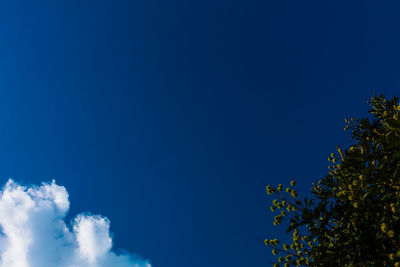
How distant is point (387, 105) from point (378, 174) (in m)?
3.96

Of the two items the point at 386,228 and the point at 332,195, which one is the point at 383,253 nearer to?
the point at 386,228

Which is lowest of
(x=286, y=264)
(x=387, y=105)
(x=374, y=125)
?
(x=286, y=264)

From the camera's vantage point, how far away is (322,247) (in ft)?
14.2

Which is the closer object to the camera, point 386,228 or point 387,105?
point 386,228

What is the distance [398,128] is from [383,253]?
228cm

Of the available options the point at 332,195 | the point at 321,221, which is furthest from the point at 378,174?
the point at 321,221

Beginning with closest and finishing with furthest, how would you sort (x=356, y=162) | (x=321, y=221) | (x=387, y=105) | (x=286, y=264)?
(x=286, y=264)
(x=321, y=221)
(x=356, y=162)
(x=387, y=105)

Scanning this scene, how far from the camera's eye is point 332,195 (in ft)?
17.6

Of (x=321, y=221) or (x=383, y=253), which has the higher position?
(x=321, y=221)

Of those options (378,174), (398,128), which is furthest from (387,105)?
(398,128)

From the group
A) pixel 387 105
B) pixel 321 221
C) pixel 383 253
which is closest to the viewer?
pixel 383 253

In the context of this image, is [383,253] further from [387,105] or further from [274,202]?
[387,105]

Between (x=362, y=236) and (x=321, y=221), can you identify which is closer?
(x=362, y=236)

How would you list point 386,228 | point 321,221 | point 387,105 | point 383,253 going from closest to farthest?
point 386,228
point 383,253
point 321,221
point 387,105
